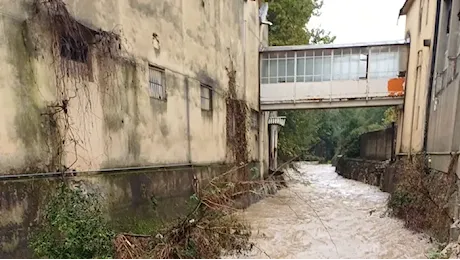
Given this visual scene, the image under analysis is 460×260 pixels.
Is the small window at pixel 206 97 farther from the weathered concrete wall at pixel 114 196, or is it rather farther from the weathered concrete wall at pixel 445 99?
the weathered concrete wall at pixel 445 99

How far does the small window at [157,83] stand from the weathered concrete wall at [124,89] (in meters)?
0.11

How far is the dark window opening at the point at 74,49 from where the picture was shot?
483 cm

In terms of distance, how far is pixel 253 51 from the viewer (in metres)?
13.7

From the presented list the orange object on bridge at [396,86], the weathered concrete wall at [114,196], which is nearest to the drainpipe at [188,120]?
the weathered concrete wall at [114,196]

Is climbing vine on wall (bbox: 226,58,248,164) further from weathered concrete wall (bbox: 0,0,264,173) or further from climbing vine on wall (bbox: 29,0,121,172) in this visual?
climbing vine on wall (bbox: 29,0,121,172)

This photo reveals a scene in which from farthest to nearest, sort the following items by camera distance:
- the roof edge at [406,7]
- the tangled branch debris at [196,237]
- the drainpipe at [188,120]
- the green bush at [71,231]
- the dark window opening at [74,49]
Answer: the roof edge at [406,7] < the drainpipe at [188,120] < the tangled branch debris at [196,237] < the dark window opening at [74,49] < the green bush at [71,231]

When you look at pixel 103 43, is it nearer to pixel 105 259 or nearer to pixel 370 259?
pixel 105 259

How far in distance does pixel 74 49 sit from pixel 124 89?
1.12m

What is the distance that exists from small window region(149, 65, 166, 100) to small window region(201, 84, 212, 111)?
2010 mm

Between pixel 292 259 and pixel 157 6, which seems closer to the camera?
pixel 292 259

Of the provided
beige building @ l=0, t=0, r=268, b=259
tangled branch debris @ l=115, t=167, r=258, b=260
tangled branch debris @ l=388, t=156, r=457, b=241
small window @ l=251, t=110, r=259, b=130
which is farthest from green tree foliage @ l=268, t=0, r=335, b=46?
→ tangled branch debris @ l=115, t=167, r=258, b=260

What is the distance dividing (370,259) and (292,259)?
1548 mm

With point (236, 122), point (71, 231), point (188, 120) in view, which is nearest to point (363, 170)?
point (236, 122)

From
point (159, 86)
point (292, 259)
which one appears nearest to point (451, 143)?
point (292, 259)
